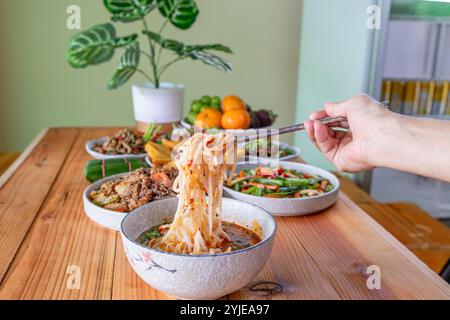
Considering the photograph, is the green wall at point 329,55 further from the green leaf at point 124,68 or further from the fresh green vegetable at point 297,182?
the fresh green vegetable at point 297,182

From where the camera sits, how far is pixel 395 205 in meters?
2.54

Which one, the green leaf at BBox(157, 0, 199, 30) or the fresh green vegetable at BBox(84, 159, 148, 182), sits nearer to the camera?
the fresh green vegetable at BBox(84, 159, 148, 182)

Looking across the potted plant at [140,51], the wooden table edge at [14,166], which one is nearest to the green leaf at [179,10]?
the potted plant at [140,51]

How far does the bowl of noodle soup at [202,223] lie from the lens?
35.4 inches

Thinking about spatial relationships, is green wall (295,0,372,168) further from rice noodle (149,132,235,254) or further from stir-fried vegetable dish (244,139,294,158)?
rice noodle (149,132,235,254)

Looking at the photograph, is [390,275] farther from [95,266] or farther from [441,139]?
[95,266]

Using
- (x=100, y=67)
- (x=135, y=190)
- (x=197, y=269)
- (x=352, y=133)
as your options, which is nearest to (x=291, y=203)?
(x=352, y=133)

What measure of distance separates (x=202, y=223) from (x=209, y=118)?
3.82 feet

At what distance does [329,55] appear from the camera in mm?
3557

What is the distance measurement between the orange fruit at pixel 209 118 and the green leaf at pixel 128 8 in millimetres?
669

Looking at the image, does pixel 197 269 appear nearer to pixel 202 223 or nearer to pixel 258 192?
pixel 202 223

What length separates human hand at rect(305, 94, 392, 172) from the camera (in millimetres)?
1074

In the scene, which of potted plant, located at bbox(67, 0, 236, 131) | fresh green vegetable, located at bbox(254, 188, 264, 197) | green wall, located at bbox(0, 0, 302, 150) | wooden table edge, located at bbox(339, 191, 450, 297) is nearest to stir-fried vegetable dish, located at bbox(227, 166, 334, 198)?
fresh green vegetable, located at bbox(254, 188, 264, 197)

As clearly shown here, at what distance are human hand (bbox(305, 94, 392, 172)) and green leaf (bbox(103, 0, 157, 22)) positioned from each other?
58.4 inches
